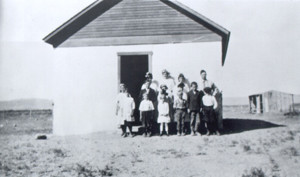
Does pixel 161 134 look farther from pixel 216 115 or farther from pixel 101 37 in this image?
pixel 101 37

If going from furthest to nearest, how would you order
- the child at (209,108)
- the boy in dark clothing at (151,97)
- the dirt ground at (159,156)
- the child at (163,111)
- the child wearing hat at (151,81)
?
the child wearing hat at (151,81) → the boy in dark clothing at (151,97) → the child at (163,111) → the child at (209,108) → the dirt ground at (159,156)

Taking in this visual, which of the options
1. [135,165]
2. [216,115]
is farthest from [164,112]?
[135,165]

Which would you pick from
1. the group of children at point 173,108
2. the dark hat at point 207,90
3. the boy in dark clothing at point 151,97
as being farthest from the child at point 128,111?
the dark hat at point 207,90

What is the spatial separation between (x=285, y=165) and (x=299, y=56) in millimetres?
2674

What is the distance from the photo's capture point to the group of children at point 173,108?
873cm

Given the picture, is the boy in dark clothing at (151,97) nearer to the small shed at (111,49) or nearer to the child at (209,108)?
the small shed at (111,49)

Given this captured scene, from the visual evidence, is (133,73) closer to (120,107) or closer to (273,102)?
(120,107)

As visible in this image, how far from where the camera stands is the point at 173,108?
907cm

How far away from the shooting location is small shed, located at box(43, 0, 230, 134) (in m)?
9.52

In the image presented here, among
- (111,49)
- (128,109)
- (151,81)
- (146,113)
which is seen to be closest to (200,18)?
(151,81)

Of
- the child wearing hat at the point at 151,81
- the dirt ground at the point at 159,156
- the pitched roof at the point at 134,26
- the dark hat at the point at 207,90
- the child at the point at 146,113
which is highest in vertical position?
the pitched roof at the point at 134,26

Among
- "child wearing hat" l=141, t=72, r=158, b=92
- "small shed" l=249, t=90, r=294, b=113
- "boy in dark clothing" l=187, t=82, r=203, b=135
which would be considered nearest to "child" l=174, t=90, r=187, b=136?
"boy in dark clothing" l=187, t=82, r=203, b=135

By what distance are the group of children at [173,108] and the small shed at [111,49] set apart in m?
0.77

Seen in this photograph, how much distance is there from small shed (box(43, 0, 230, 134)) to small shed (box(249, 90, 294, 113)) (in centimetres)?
304
